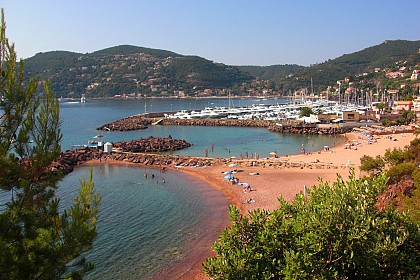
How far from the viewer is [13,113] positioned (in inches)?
238

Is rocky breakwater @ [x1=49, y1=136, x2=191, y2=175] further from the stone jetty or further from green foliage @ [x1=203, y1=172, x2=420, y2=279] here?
green foliage @ [x1=203, y1=172, x2=420, y2=279]

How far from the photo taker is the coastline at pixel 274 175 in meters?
20.5

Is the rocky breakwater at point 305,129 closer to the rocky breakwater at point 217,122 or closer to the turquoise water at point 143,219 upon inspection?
the rocky breakwater at point 217,122

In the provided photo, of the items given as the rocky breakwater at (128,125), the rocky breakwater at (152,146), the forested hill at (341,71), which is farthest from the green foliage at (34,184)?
the forested hill at (341,71)

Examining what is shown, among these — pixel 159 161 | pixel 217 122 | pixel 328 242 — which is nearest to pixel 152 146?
pixel 159 161

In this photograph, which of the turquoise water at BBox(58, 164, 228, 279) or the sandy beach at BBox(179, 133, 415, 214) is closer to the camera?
the turquoise water at BBox(58, 164, 228, 279)

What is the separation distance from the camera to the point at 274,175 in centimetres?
2703

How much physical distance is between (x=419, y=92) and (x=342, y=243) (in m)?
90.7

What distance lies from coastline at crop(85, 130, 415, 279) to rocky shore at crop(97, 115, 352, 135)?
46.7 feet

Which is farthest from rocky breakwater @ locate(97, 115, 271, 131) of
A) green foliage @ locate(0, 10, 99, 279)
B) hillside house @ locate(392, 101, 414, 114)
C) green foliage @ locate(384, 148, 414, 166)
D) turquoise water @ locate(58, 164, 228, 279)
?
green foliage @ locate(0, 10, 99, 279)

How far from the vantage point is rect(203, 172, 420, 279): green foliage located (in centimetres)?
652

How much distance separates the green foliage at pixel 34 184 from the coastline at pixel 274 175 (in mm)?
8199

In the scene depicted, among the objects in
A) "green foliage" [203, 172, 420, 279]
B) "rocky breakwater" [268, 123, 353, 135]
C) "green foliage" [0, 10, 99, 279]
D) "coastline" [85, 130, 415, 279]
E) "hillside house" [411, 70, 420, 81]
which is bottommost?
"coastline" [85, 130, 415, 279]

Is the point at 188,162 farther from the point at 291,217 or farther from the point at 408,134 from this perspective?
the point at 408,134
